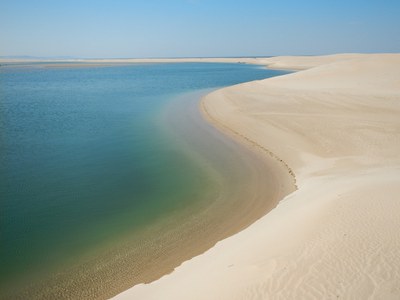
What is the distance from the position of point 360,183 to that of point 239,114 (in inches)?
588

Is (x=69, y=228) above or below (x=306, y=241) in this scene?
below

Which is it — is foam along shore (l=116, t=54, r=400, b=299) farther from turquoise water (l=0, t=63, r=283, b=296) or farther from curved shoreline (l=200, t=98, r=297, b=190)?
turquoise water (l=0, t=63, r=283, b=296)

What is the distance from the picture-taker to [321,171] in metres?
13.1

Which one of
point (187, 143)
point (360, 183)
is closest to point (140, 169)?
point (187, 143)

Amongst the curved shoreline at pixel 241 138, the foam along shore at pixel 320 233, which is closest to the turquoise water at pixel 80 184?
the foam along shore at pixel 320 233

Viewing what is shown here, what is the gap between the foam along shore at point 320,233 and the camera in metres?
5.71

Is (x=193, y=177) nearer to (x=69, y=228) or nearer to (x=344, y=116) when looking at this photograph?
(x=69, y=228)

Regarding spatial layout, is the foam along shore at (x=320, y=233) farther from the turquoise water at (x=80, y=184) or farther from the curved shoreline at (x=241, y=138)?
the turquoise water at (x=80, y=184)

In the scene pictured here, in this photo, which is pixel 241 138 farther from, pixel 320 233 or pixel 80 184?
pixel 320 233

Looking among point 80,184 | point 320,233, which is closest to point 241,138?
point 80,184

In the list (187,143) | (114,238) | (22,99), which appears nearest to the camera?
(114,238)

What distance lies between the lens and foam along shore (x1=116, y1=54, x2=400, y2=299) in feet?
18.7

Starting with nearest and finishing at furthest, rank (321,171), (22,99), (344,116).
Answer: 1. (321,171)
2. (344,116)
3. (22,99)

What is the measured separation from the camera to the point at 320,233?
7426 mm
